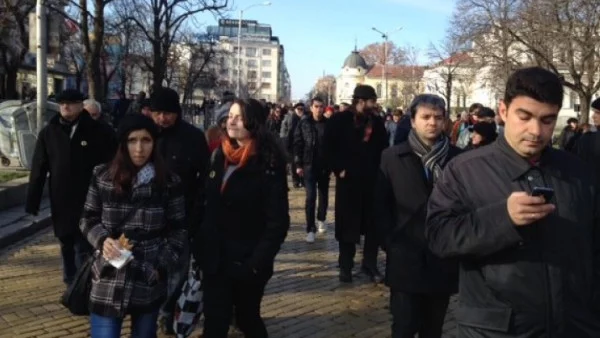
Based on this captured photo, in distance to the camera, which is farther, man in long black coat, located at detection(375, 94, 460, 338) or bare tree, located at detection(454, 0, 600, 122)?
bare tree, located at detection(454, 0, 600, 122)

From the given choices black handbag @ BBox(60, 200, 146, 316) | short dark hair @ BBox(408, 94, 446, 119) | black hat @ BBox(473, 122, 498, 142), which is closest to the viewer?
black handbag @ BBox(60, 200, 146, 316)

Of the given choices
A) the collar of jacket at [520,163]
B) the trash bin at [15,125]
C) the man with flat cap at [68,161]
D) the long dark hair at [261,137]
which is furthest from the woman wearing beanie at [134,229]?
the trash bin at [15,125]

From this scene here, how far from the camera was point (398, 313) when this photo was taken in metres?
4.02

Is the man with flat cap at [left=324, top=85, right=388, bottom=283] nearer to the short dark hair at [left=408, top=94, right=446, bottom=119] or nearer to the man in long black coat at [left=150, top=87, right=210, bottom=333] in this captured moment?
the man in long black coat at [left=150, top=87, right=210, bottom=333]

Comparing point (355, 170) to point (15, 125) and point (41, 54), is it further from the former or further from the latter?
point (15, 125)

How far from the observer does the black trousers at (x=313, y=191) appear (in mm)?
9266

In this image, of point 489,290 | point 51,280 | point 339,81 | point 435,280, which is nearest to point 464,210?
point 489,290

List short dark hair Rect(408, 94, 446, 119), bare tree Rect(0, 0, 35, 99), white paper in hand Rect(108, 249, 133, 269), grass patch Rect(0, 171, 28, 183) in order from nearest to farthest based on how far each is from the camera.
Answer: white paper in hand Rect(108, 249, 133, 269)
short dark hair Rect(408, 94, 446, 119)
grass patch Rect(0, 171, 28, 183)
bare tree Rect(0, 0, 35, 99)

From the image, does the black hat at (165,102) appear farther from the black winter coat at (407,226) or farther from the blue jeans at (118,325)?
the blue jeans at (118,325)

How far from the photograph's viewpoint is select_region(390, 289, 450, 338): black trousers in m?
4.00

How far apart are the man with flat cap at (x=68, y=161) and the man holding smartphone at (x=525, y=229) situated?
4278 millimetres

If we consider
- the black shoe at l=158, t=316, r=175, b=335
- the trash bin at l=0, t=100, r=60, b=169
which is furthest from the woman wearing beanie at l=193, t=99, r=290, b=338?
the trash bin at l=0, t=100, r=60, b=169

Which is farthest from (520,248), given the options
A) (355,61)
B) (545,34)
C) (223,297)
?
(355,61)

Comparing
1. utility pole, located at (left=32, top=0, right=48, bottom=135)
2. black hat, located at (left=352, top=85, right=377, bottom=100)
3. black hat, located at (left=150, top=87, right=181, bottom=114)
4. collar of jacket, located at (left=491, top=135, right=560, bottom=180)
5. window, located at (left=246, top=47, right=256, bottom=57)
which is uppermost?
window, located at (left=246, top=47, right=256, bottom=57)
